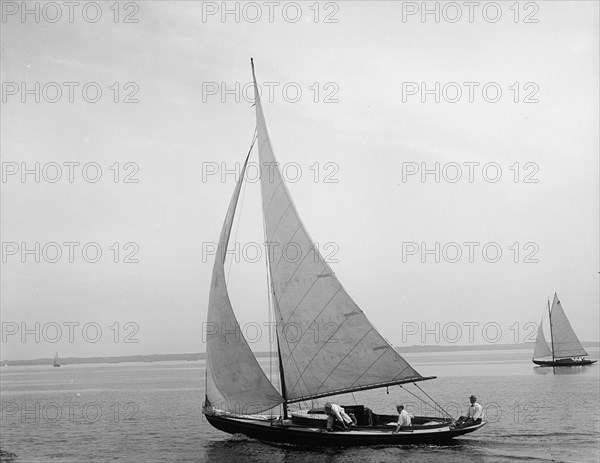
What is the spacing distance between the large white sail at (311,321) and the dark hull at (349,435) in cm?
176

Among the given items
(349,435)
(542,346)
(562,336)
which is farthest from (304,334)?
(542,346)

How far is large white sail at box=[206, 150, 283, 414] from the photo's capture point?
3234cm

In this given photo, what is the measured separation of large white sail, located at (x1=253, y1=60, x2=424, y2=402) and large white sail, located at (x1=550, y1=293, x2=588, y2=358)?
7119cm

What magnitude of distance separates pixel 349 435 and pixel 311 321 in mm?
5242

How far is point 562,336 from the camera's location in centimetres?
9956

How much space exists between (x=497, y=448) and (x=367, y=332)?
8175 mm

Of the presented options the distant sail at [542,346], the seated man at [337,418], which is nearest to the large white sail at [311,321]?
the seated man at [337,418]

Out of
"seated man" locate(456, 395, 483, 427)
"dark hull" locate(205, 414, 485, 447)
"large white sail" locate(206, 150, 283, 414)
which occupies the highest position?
"large white sail" locate(206, 150, 283, 414)

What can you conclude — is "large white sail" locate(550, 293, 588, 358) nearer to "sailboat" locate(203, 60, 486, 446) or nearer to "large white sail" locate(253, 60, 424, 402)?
"sailboat" locate(203, 60, 486, 446)

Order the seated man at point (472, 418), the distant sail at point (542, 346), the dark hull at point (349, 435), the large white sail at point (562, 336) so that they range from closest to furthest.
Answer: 1. the dark hull at point (349, 435)
2. the seated man at point (472, 418)
3. the large white sail at point (562, 336)
4. the distant sail at point (542, 346)

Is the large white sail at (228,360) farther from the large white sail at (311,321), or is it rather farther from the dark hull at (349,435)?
the large white sail at (311,321)

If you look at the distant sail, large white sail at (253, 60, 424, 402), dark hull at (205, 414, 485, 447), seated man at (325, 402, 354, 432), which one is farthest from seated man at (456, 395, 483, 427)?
the distant sail

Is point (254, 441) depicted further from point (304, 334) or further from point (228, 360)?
point (304, 334)

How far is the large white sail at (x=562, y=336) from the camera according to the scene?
9681cm
